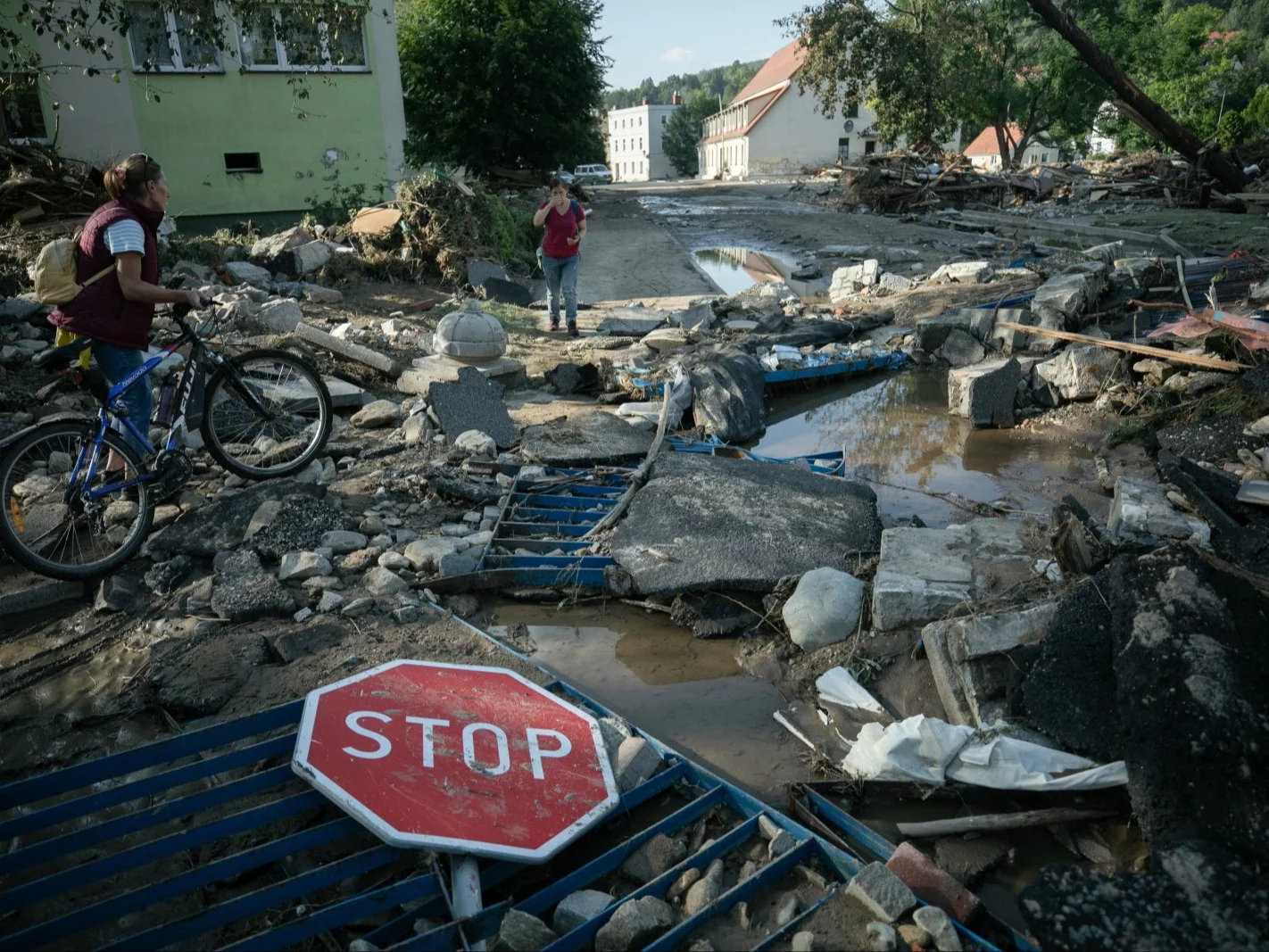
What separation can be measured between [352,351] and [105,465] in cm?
376

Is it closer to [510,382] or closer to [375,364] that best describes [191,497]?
[375,364]

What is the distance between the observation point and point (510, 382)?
8.30 metres

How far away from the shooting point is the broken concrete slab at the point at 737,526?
4.40 metres

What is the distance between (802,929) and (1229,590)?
1.99m

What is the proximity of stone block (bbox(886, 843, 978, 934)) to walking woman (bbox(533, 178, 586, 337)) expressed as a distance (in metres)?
8.13

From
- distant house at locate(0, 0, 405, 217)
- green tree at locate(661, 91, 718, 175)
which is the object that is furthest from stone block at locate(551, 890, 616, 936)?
green tree at locate(661, 91, 718, 175)

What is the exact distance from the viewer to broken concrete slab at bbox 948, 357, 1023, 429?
770cm

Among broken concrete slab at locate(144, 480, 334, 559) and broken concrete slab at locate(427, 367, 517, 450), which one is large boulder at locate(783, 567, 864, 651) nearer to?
broken concrete slab at locate(144, 480, 334, 559)

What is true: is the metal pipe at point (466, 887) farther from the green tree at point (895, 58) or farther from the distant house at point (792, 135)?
the distant house at point (792, 135)

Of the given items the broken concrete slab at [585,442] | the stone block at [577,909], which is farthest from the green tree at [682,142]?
the stone block at [577,909]

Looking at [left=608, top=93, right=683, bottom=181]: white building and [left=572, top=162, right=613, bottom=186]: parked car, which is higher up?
[left=608, top=93, right=683, bottom=181]: white building

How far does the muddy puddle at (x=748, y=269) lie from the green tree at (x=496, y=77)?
20.4ft

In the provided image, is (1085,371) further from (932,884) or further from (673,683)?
(932,884)

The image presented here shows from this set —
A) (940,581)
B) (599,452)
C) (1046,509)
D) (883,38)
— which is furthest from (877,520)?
(883,38)
